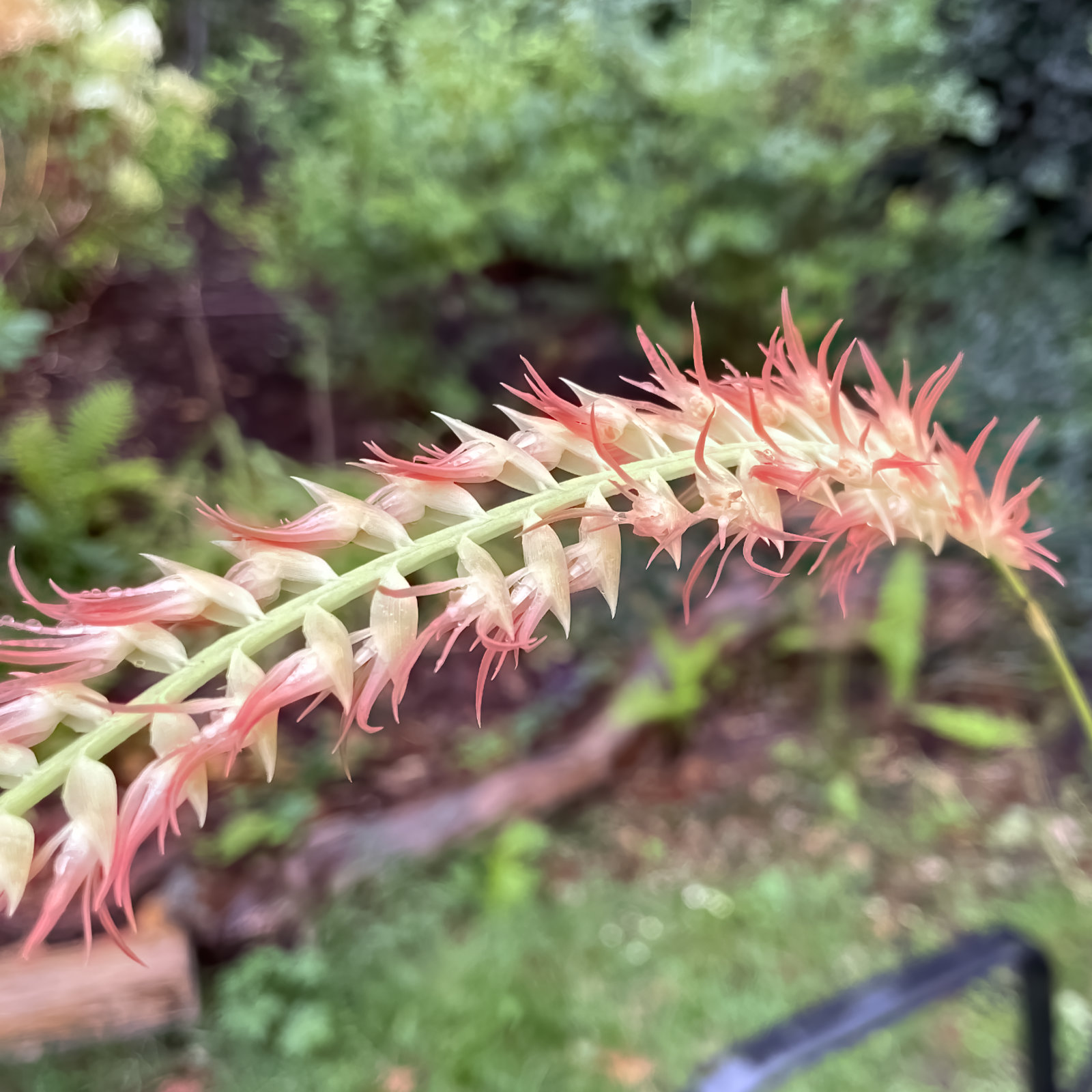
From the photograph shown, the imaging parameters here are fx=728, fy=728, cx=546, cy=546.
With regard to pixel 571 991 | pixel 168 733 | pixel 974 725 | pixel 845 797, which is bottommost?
pixel 571 991

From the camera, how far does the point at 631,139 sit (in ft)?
3.17

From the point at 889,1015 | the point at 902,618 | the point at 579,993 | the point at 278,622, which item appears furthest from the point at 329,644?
the point at 902,618

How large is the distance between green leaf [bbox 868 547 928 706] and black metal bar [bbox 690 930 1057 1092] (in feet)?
2.29

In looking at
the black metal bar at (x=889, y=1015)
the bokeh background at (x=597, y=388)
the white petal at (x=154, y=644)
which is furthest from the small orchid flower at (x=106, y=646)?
the bokeh background at (x=597, y=388)

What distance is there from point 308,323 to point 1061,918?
1467 mm

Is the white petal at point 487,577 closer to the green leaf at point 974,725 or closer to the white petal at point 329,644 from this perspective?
the white petal at point 329,644

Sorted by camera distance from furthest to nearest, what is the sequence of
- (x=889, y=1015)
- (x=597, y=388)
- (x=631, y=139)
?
1. (x=597, y=388)
2. (x=631, y=139)
3. (x=889, y=1015)

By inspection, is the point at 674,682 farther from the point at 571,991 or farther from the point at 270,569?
the point at 270,569

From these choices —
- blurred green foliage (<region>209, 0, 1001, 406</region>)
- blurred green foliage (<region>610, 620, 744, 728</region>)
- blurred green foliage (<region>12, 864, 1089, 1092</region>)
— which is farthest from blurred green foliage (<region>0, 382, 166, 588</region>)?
blurred green foliage (<region>610, 620, 744, 728</region>)

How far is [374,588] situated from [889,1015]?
1.39 feet

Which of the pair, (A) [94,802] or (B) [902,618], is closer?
(A) [94,802]

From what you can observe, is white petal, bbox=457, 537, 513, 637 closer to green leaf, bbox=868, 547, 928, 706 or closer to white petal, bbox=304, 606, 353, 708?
white petal, bbox=304, 606, 353, 708

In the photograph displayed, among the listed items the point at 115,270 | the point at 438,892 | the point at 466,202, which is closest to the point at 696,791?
the point at 438,892

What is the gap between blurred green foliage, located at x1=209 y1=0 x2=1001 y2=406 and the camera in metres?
0.90
